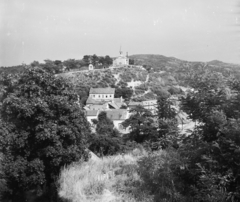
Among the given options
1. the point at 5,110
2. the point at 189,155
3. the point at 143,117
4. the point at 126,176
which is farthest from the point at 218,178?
the point at 143,117

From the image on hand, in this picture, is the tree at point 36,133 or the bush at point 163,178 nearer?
the bush at point 163,178

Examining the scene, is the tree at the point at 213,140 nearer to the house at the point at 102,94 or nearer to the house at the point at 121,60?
the house at the point at 102,94

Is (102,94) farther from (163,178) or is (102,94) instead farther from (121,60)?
(163,178)

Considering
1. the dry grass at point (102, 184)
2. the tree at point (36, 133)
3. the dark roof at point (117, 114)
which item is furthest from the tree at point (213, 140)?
the dark roof at point (117, 114)

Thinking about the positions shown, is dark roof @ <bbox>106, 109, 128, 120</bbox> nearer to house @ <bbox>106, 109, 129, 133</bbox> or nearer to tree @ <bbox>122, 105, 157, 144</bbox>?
house @ <bbox>106, 109, 129, 133</bbox>

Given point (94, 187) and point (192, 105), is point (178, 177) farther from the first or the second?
point (94, 187)

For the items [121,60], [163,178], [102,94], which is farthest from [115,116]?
[121,60]

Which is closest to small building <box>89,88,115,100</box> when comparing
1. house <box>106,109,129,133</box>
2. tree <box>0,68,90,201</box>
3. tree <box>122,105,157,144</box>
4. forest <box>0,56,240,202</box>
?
house <box>106,109,129,133</box>
